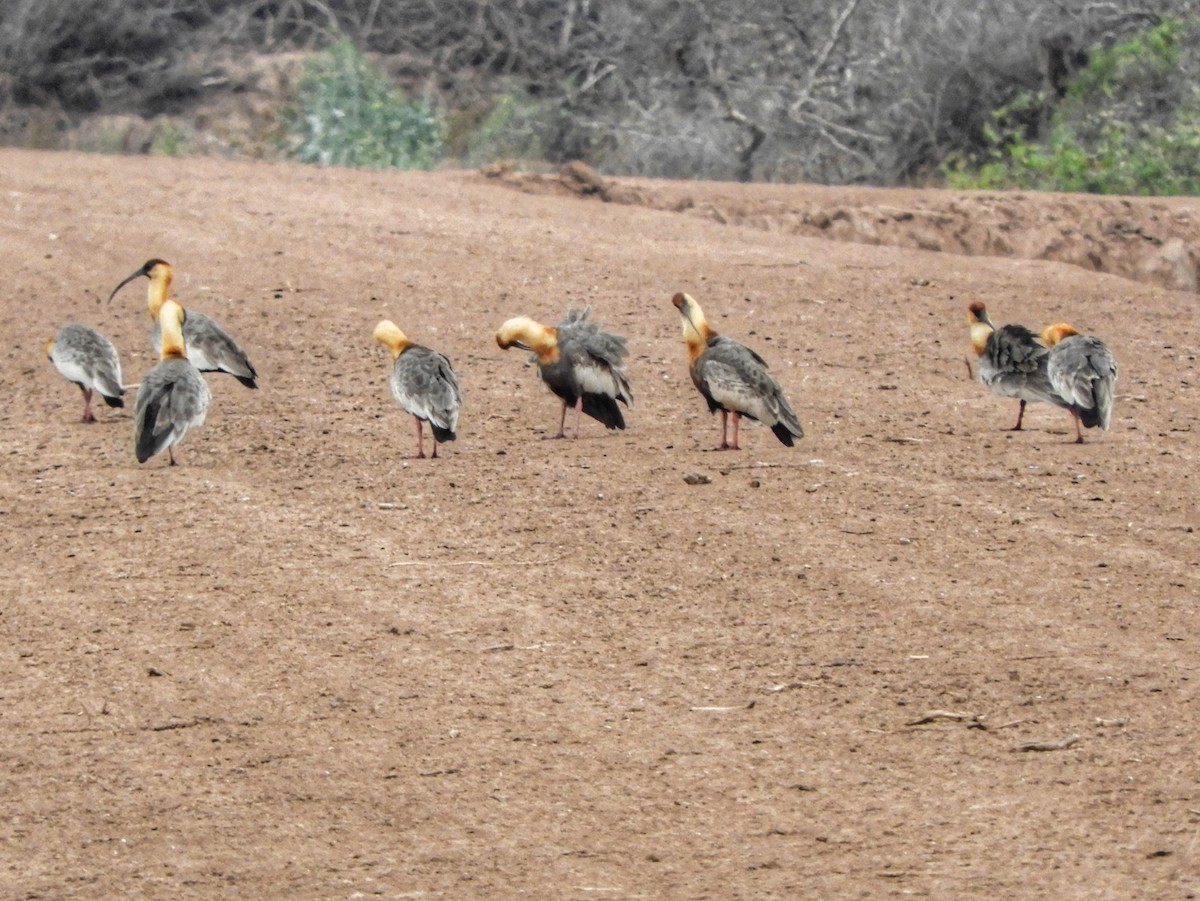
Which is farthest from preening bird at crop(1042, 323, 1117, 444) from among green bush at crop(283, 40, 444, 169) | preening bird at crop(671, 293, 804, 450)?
green bush at crop(283, 40, 444, 169)

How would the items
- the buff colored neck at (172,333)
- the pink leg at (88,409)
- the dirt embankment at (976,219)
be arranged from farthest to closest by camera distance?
the dirt embankment at (976,219) < the pink leg at (88,409) < the buff colored neck at (172,333)

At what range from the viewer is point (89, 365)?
10641 millimetres

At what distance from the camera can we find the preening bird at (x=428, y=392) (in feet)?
30.6

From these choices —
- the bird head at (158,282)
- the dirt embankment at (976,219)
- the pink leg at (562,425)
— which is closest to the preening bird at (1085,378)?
the pink leg at (562,425)

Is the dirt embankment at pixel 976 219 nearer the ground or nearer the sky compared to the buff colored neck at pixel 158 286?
nearer the sky

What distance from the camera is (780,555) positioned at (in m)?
7.74

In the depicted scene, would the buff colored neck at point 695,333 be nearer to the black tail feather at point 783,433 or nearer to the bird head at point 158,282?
the black tail feather at point 783,433

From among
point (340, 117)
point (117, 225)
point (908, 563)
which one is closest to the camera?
point (908, 563)

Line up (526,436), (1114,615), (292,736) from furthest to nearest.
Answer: (526,436) < (1114,615) < (292,736)

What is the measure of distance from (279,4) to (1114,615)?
23.3 metres

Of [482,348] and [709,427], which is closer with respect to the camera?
[709,427]

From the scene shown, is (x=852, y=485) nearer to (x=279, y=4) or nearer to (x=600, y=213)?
(x=600, y=213)

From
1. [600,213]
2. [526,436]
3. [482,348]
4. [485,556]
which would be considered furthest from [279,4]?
[485,556]

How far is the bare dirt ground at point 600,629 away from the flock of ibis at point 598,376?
0.21 meters
